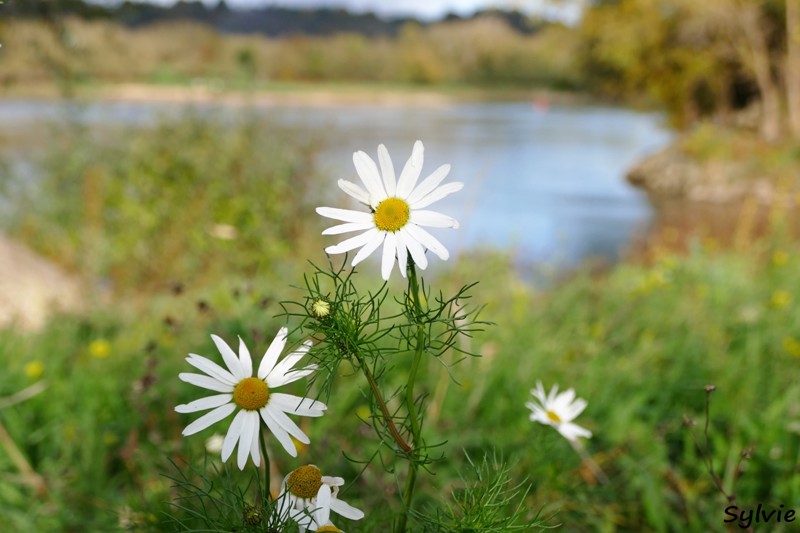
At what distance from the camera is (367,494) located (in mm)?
1894

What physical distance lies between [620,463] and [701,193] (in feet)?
52.5

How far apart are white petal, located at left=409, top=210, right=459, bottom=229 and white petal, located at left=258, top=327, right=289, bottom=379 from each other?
175 mm

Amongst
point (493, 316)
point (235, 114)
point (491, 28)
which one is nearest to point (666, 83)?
point (235, 114)

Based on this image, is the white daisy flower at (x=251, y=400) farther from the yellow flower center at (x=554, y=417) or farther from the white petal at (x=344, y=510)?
the yellow flower center at (x=554, y=417)

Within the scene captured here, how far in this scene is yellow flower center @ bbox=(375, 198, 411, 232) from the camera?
69 cm

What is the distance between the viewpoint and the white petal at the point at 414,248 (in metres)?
0.63

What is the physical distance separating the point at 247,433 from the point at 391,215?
0.26 meters

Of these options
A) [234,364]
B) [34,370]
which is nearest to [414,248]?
[234,364]

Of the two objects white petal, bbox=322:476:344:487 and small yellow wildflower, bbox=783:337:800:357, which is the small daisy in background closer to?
white petal, bbox=322:476:344:487

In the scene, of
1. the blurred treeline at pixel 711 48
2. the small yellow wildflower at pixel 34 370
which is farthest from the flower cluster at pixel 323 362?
the blurred treeline at pixel 711 48

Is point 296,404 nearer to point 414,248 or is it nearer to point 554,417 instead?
point 414,248

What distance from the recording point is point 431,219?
26.9 inches

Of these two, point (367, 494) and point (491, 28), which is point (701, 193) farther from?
point (491, 28)

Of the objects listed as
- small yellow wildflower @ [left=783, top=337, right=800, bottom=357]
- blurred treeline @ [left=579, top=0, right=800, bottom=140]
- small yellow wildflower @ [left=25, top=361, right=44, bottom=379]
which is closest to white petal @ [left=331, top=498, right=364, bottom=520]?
small yellow wildflower @ [left=25, top=361, right=44, bottom=379]
